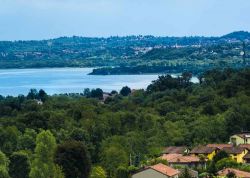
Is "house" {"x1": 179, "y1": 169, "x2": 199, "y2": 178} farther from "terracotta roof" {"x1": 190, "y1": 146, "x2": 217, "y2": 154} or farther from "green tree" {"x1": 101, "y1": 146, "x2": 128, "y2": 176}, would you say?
"terracotta roof" {"x1": 190, "y1": 146, "x2": 217, "y2": 154}

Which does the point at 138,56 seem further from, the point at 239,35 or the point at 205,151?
the point at 205,151

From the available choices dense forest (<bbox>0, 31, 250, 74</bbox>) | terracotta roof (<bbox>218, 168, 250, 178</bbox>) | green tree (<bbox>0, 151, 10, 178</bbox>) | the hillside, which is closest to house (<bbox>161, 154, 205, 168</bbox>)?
terracotta roof (<bbox>218, 168, 250, 178</bbox>)

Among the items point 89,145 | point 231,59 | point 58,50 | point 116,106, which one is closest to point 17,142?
point 89,145

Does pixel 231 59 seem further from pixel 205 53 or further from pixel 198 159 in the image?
pixel 198 159

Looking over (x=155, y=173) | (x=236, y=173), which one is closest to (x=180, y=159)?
(x=155, y=173)

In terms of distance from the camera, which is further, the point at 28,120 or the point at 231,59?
the point at 231,59

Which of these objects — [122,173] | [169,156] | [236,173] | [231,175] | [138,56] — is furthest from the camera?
[138,56]
